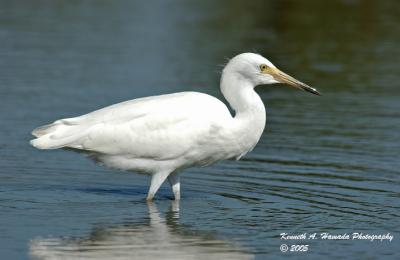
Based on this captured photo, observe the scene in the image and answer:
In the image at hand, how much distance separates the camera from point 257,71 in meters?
13.1

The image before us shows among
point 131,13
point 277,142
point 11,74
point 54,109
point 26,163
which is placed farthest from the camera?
point 131,13

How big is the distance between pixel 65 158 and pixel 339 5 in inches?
771

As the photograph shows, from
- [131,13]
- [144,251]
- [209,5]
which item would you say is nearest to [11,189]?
[144,251]

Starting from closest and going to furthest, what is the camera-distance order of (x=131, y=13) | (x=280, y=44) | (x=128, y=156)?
(x=128, y=156) < (x=280, y=44) < (x=131, y=13)

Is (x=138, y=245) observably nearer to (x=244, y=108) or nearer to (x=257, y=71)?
(x=244, y=108)

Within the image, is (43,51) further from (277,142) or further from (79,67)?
(277,142)

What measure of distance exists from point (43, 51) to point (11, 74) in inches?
107

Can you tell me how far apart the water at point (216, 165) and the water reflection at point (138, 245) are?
0.02 metres

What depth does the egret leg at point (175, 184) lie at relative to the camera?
13.5 meters

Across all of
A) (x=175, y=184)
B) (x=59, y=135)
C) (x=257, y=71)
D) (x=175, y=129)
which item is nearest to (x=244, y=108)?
(x=257, y=71)

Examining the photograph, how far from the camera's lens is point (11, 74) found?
70.6 ft

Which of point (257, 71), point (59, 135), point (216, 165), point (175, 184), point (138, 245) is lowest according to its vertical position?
point (216, 165)

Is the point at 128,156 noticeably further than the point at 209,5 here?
No

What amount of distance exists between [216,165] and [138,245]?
4.45 metres
